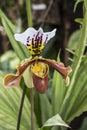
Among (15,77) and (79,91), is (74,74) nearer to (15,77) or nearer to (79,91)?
(79,91)

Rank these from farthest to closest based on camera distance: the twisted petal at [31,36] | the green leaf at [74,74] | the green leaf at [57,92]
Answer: the green leaf at [57,92]
the green leaf at [74,74]
the twisted petal at [31,36]

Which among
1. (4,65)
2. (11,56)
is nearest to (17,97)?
(4,65)

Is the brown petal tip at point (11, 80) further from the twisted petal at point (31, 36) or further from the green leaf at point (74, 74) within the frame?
the green leaf at point (74, 74)

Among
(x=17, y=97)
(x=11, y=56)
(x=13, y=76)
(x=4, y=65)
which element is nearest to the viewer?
(x=13, y=76)

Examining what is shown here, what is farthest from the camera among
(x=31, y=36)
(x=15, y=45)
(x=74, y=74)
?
(x=15, y=45)

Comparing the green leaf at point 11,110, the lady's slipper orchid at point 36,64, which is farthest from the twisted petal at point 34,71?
the green leaf at point 11,110

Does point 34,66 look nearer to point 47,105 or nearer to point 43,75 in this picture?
point 43,75

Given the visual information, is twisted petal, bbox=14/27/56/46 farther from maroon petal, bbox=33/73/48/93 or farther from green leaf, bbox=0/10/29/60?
green leaf, bbox=0/10/29/60

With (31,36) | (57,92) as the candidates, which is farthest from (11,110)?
(31,36)
